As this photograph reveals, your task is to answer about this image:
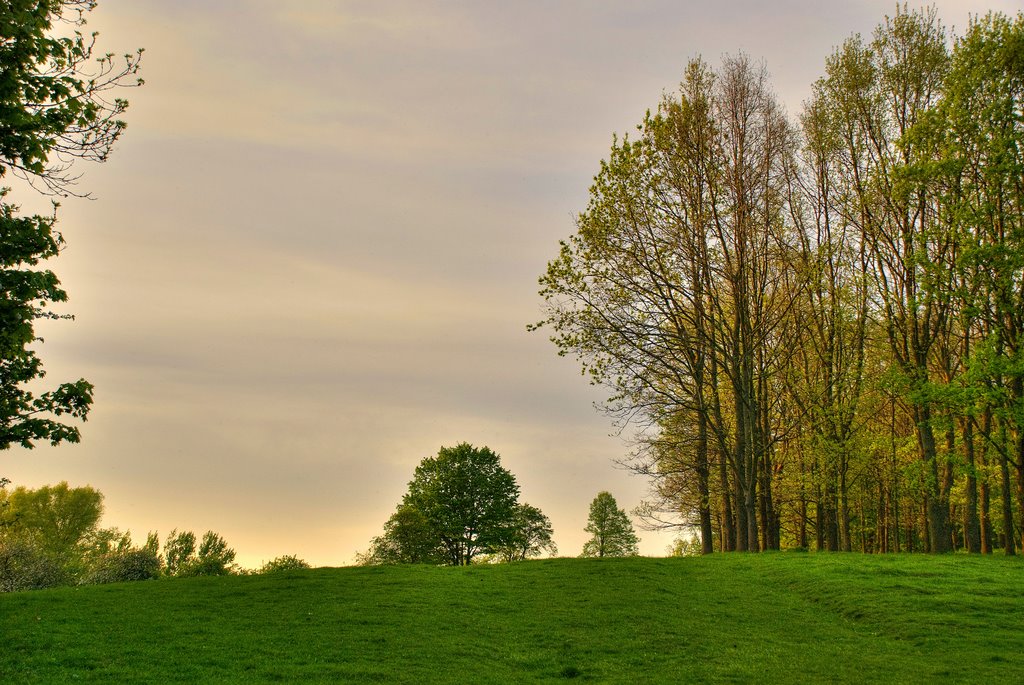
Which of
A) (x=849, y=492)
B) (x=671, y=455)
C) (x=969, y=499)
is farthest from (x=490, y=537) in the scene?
(x=969, y=499)

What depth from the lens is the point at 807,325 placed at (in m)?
41.3

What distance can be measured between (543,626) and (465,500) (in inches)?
1815

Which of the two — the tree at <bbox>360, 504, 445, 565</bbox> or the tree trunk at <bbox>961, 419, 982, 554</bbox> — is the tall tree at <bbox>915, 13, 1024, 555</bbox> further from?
the tree at <bbox>360, 504, 445, 565</bbox>

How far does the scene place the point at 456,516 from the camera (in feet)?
213

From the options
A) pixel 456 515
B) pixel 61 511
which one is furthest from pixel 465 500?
pixel 61 511

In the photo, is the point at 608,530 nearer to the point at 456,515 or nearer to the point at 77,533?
the point at 456,515

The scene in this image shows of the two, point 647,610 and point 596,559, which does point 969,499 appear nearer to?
point 596,559

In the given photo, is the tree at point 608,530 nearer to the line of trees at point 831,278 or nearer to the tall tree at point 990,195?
the line of trees at point 831,278

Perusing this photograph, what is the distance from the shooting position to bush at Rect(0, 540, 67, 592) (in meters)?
39.6

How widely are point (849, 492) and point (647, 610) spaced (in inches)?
849

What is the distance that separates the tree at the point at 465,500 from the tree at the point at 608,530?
21093mm

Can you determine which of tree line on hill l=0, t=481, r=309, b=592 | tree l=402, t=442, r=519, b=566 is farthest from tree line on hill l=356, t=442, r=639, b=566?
tree line on hill l=0, t=481, r=309, b=592

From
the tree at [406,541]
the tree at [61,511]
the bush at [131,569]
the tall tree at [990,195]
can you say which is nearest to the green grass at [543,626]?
the tall tree at [990,195]

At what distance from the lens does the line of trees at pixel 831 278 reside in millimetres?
33094
